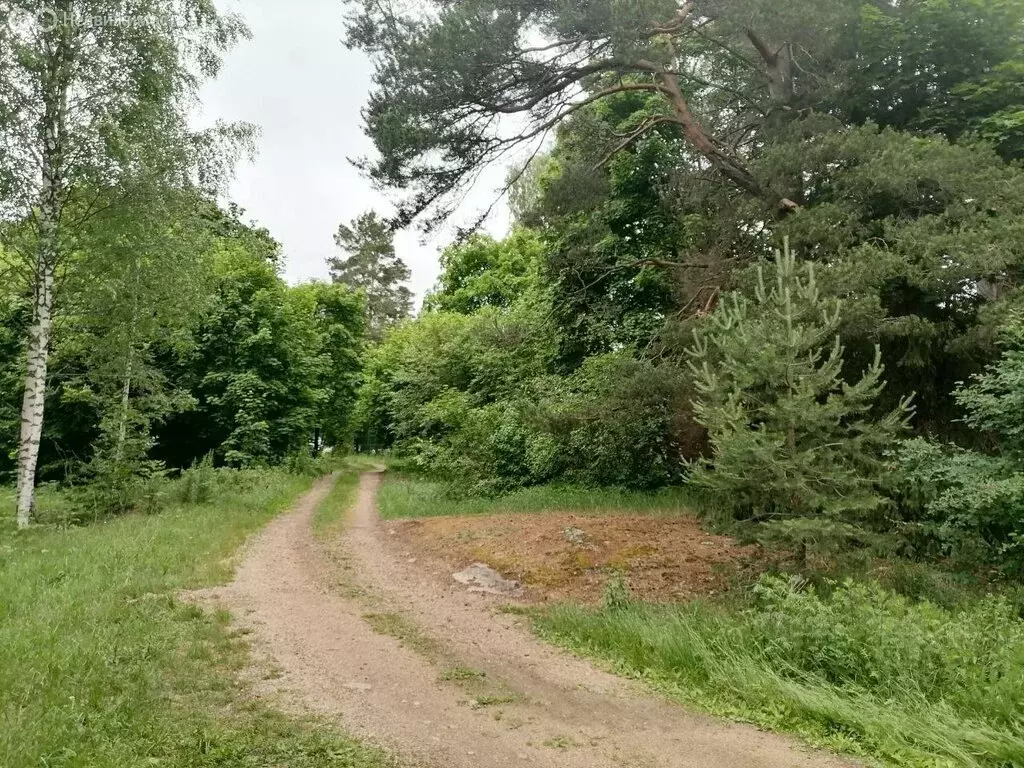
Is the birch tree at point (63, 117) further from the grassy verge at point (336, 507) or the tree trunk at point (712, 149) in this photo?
the tree trunk at point (712, 149)

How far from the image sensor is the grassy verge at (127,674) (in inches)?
160

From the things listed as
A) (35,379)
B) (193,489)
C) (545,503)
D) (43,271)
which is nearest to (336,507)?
(193,489)

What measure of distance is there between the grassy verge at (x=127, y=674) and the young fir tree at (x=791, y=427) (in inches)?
192

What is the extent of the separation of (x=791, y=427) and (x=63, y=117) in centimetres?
1363

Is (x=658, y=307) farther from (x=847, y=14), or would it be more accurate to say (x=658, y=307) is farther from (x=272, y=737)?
(x=272, y=737)

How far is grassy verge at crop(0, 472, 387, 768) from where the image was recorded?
13.4 ft

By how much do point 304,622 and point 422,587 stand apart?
2366 millimetres

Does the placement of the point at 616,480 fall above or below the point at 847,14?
below

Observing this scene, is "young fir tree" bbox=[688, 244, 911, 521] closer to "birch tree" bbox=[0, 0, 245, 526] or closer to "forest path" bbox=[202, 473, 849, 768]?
"forest path" bbox=[202, 473, 849, 768]

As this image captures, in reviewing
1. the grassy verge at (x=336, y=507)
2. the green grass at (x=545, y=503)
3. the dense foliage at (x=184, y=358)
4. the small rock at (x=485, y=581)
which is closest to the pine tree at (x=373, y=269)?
the dense foliage at (x=184, y=358)

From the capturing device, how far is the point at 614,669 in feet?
20.2

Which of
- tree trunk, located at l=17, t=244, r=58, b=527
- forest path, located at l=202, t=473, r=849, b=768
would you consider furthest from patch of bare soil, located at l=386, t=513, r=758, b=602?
tree trunk, located at l=17, t=244, r=58, b=527

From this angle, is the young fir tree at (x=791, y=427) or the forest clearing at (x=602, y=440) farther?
the young fir tree at (x=791, y=427)

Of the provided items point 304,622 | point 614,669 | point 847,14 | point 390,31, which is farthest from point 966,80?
point 304,622
